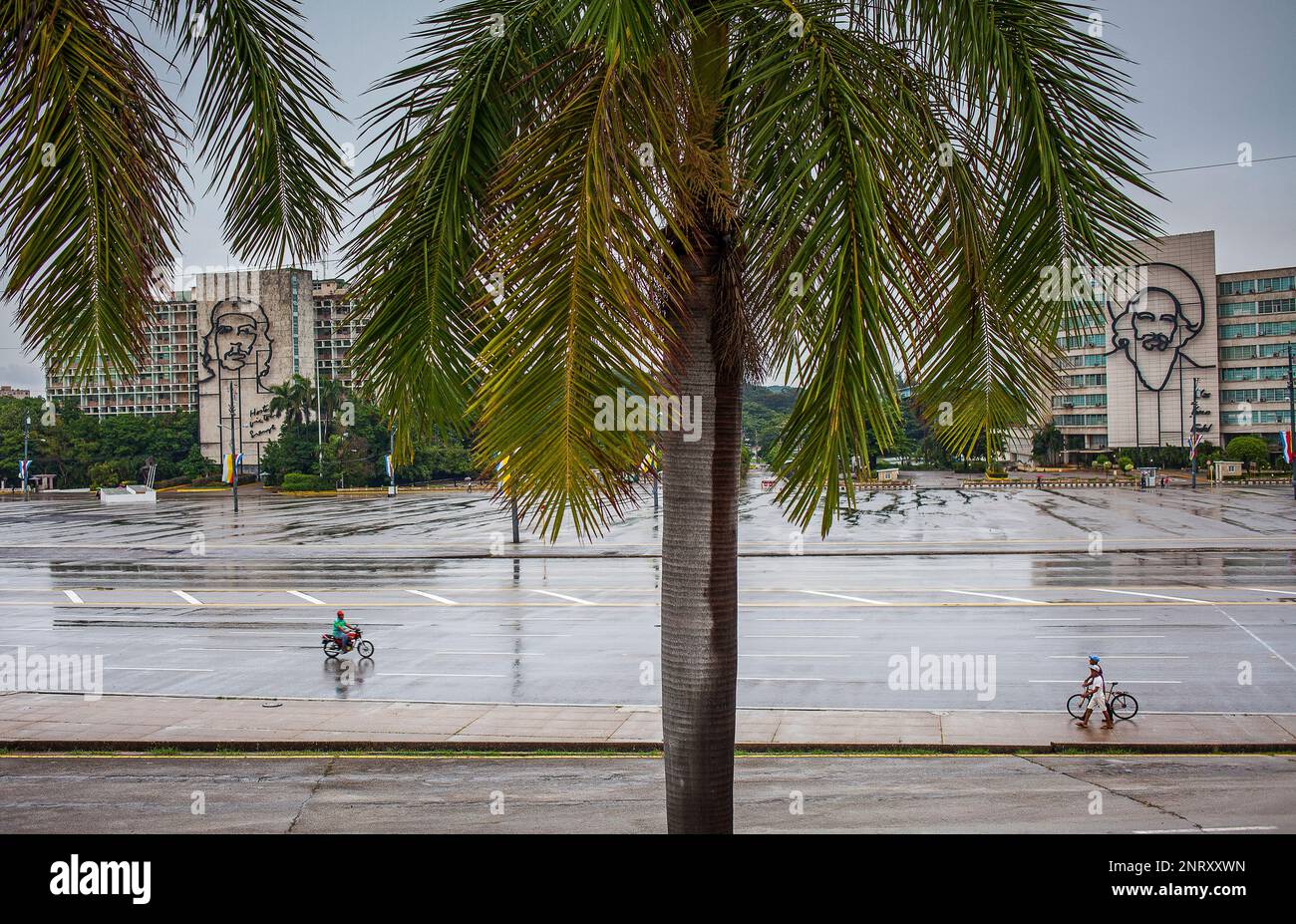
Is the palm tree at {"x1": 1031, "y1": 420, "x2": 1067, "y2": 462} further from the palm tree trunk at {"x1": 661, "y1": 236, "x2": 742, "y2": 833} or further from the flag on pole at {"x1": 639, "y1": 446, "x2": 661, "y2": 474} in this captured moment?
the flag on pole at {"x1": 639, "y1": 446, "x2": 661, "y2": 474}

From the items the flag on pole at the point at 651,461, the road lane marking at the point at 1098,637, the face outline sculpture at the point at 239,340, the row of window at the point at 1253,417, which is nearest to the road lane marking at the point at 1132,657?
the road lane marking at the point at 1098,637

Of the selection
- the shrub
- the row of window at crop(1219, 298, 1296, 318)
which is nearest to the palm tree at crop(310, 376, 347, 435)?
the shrub

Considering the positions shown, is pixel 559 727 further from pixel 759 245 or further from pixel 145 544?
pixel 145 544

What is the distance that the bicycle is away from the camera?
16.1m

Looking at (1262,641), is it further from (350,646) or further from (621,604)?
(350,646)

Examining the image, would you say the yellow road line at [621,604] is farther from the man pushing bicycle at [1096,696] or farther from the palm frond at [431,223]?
the palm frond at [431,223]

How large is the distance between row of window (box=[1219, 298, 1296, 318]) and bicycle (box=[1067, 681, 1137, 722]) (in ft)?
320

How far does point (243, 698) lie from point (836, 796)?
12146 millimetres

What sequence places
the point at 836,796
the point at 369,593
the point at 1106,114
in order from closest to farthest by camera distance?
the point at 1106,114
the point at 836,796
the point at 369,593

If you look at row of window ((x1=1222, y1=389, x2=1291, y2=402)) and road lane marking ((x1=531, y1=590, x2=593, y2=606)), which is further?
row of window ((x1=1222, y1=389, x2=1291, y2=402))

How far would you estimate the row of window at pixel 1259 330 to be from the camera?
3718 inches

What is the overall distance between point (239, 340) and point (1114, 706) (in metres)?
93.7
